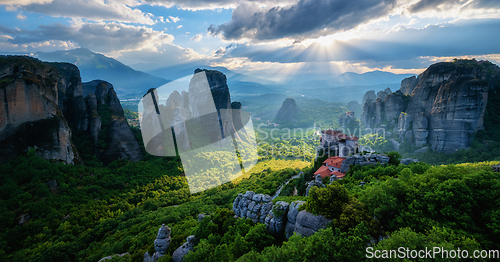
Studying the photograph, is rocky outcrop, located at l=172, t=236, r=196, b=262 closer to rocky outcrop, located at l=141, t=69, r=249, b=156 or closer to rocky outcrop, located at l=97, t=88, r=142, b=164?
rocky outcrop, located at l=97, t=88, r=142, b=164

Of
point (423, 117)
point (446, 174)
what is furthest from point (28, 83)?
point (423, 117)

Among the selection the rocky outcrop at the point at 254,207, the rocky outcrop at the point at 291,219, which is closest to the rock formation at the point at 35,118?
the rocky outcrop at the point at 254,207

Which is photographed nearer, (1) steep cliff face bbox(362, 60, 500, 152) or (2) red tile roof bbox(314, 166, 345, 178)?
(2) red tile roof bbox(314, 166, 345, 178)

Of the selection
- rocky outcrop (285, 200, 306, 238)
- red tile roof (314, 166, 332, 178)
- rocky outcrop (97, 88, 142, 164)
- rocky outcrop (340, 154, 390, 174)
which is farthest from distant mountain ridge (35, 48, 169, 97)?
rocky outcrop (285, 200, 306, 238)

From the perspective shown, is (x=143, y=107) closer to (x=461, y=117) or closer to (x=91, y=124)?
(x=91, y=124)

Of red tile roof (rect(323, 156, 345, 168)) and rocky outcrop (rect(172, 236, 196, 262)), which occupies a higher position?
red tile roof (rect(323, 156, 345, 168))

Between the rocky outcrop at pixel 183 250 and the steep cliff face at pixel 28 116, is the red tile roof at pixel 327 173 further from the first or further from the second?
the steep cliff face at pixel 28 116

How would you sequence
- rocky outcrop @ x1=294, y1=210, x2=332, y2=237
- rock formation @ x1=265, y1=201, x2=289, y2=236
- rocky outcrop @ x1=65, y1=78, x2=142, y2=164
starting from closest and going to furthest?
rocky outcrop @ x1=294, y1=210, x2=332, y2=237
rock formation @ x1=265, y1=201, x2=289, y2=236
rocky outcrop @ x1=65, y1=78, x2=142, y2=164

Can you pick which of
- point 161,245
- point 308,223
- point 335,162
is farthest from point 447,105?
point 161,245
